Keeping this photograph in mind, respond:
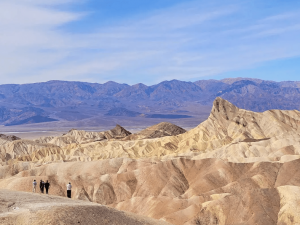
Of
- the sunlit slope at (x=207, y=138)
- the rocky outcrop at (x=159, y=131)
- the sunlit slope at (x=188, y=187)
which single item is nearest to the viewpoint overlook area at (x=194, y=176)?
the sunlit slope at (x=188, y=187)

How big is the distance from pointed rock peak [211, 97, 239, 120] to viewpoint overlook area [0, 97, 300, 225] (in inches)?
38.7

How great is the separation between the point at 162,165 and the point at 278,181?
16.7 m

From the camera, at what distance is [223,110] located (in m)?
115

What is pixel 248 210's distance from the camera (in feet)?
148

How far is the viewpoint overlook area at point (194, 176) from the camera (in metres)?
45.6

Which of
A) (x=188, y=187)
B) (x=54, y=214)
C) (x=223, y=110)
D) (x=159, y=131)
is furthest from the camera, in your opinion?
(x=159, y=131)

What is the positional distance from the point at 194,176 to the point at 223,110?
52769 mm

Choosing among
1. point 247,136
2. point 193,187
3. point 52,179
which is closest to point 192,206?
point 193,187

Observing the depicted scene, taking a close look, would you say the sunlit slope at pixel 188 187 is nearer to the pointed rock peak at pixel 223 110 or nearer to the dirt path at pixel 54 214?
the dirt path at pixel 54 214

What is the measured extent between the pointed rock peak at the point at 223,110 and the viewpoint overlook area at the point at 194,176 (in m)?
0.98

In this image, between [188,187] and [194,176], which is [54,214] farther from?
[194,176]

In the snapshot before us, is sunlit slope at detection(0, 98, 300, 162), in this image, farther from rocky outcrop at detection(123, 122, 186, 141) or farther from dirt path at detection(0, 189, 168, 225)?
dirt path at detection(0, 189, 168, 225)

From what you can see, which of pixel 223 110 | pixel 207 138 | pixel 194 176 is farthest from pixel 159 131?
pixel 194 176

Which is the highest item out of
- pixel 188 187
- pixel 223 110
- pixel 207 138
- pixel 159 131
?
pixel 223 110
